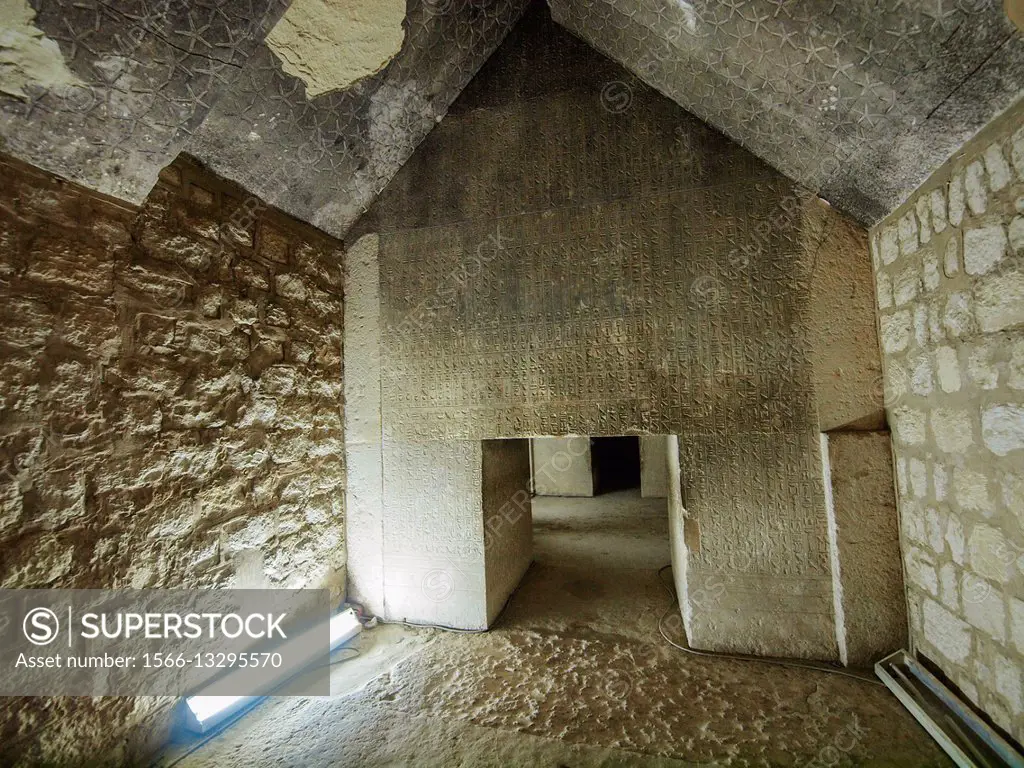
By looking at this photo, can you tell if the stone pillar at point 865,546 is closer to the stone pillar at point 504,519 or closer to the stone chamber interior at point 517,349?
the stone chamber interior at point 517,349

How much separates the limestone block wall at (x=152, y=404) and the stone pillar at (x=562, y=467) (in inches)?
173

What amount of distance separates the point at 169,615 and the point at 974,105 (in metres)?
3.63

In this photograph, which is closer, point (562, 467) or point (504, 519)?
point (504, 519)

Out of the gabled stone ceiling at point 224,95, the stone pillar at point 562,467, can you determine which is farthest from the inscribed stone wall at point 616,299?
the stone pillar at point 562,467

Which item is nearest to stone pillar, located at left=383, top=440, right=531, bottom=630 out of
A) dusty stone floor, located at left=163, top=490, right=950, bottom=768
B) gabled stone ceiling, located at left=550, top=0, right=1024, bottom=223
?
dusty stone floor, located at left=163, top=490, right=950, bottom=768

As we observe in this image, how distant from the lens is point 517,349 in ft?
8.72

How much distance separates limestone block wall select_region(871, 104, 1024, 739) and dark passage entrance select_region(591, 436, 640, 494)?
16.0 feet

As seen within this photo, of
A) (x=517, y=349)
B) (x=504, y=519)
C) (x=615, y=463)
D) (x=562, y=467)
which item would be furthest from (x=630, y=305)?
(x=615, y=463)

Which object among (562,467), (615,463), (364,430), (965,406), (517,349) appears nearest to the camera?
(965,406)

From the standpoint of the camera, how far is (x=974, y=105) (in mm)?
1509

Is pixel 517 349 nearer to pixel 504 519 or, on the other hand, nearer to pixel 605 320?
pixel 605 320

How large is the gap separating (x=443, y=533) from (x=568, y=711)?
1158 millimetres

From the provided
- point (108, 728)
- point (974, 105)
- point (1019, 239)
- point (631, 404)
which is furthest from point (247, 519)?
point (974, 105)

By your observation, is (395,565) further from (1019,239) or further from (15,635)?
(1019,239)
